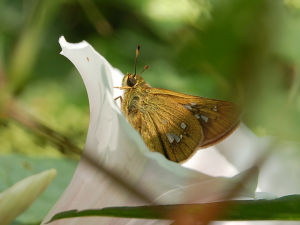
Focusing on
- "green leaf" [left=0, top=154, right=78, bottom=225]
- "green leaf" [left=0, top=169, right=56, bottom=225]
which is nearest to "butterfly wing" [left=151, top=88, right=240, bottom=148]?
"green leaf" [left=0, top=154, right=78, bottom=225]

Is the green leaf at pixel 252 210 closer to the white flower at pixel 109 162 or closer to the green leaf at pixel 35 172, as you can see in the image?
the white flower at pixel 109 162

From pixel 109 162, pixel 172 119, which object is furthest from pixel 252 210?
pixel 172 119

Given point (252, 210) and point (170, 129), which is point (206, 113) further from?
point (252, 210)

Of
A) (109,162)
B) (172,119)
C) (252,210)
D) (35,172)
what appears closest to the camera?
(252,210)

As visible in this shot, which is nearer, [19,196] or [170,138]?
[19,196]

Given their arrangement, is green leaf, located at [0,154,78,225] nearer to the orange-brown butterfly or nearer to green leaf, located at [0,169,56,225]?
the orange-brown butterfly

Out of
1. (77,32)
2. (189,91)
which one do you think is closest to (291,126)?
(189,91)
